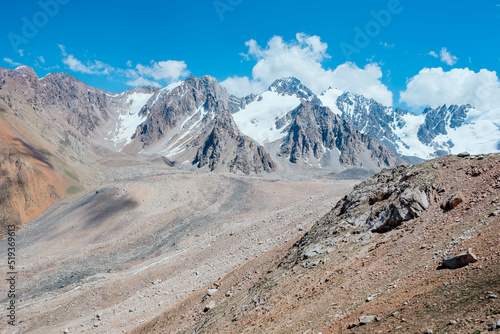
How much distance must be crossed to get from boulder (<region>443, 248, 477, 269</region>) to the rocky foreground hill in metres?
0.03

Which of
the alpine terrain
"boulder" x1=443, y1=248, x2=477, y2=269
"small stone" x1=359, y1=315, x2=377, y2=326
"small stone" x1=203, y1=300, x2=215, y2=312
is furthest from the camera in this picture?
"small stone" x1=203, y1=300, x2=215, y2=312

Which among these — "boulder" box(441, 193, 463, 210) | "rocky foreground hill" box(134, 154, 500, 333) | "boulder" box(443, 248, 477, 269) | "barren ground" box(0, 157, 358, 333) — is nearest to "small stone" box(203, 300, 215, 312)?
"rocky foreground hill" box(134, 154, 500, 333)

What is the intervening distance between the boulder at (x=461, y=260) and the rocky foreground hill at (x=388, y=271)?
3 centimetres

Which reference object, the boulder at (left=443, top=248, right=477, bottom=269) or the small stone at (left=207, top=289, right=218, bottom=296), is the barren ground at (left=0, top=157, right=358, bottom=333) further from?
the boulder at (left=443, top=248, right=477, bottom=269)

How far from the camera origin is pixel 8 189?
84250mm

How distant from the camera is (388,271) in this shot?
47.4 feet

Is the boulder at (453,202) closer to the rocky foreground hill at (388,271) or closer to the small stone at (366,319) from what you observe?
the rocky foreground hill at (388,271)

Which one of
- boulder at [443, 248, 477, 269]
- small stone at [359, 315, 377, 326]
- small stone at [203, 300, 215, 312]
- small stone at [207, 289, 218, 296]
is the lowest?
small stone at [203, 300, 215, 312]

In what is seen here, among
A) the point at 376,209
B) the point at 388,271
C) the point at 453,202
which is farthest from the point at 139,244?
the point at 453,202

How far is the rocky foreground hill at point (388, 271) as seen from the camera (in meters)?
10.7

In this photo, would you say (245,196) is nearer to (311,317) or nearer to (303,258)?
(303,258)

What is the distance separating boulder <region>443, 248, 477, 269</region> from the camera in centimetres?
1189

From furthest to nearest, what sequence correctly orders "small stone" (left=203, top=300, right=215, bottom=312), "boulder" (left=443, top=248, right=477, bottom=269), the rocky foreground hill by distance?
"small stone" (left=203, top=300, right=215, bottom=312), "boulder" (left=443, top=248, right=477, bottom=269), the rocky foreground hill

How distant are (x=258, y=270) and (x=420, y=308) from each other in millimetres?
14692
